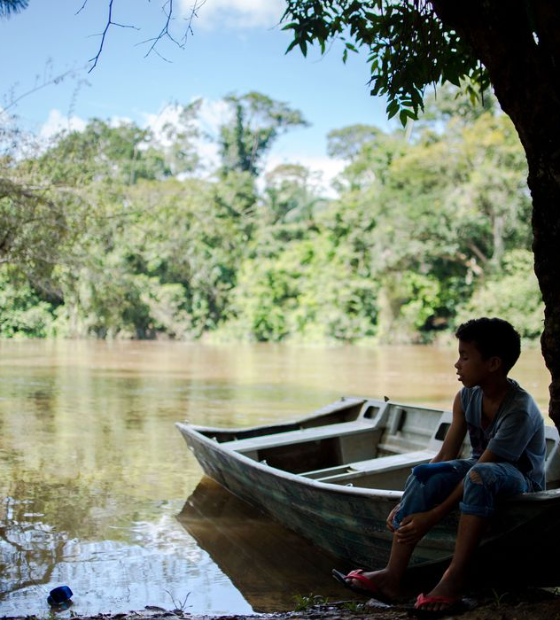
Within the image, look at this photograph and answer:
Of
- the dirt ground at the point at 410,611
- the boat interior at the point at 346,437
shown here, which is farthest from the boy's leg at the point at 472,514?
the boat interior at the point at 346,437

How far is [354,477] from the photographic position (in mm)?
4953

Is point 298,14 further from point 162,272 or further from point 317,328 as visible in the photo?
point 162,272

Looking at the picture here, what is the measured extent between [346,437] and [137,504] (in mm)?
1767

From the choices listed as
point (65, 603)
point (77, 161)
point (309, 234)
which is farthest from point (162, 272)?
point (65, 603)

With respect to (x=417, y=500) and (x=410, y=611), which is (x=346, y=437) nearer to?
(x=417, y=500)

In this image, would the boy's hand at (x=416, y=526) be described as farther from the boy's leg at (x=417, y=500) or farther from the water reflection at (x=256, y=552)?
the water reflection at (x=256, y=552)

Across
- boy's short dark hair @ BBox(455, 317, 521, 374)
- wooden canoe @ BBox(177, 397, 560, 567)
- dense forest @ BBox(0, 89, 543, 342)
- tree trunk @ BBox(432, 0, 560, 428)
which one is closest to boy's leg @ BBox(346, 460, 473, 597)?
wooden canoe @ BBox(177, 397, 560, 567)

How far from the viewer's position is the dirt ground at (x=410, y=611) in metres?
2.62

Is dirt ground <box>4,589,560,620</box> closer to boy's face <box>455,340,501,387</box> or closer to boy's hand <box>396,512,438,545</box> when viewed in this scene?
boy's hand <box>396,512,438,545</box>

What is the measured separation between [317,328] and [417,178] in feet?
24.9

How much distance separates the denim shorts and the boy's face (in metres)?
0.33

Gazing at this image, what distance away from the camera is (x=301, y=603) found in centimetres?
349

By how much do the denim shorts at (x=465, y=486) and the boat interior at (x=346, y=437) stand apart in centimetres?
230

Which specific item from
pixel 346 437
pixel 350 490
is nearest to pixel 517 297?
pixel 346 437
